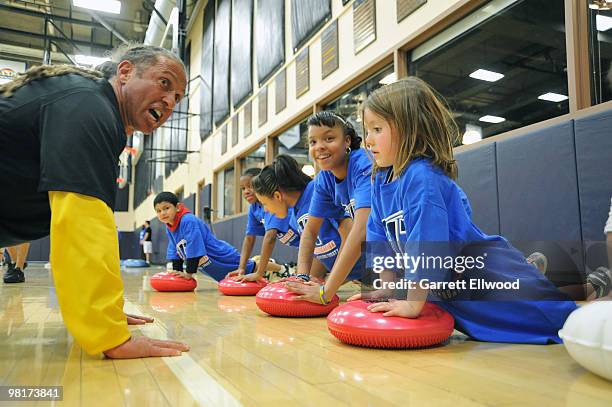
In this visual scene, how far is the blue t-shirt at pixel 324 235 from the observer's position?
8.12 ft

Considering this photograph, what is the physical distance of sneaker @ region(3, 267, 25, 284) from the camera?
429 centimetres

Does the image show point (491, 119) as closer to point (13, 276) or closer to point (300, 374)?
point (300, 374)

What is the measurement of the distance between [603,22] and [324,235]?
1.77 meters

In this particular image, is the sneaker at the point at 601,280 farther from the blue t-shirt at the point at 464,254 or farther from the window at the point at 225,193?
the window at the point at 225,193

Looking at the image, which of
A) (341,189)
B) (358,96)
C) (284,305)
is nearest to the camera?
(284,305)

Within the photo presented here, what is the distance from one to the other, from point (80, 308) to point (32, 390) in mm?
183

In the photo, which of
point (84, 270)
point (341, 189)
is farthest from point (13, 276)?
point (84, 270)

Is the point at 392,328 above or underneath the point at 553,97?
underneath

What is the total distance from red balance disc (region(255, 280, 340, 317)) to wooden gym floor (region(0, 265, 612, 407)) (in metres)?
0.30

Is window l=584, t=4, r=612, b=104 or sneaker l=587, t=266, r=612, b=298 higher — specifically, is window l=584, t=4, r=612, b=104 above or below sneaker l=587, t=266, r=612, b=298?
above

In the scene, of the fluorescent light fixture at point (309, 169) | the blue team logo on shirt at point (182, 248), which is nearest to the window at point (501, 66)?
the fluorescent light fixture at point (309, 169)

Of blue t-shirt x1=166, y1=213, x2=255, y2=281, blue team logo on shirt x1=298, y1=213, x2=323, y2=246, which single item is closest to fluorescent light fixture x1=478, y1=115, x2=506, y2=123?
blue team logo on shirt x1=298, y1=213, x2=323, y2=246

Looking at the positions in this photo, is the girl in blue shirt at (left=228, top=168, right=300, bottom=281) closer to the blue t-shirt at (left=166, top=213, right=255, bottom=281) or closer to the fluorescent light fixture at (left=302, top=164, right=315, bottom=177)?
the blue t-shirt at (left=166, top=213, right=255, bottom=281)

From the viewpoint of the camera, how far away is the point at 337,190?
2.10 metres
